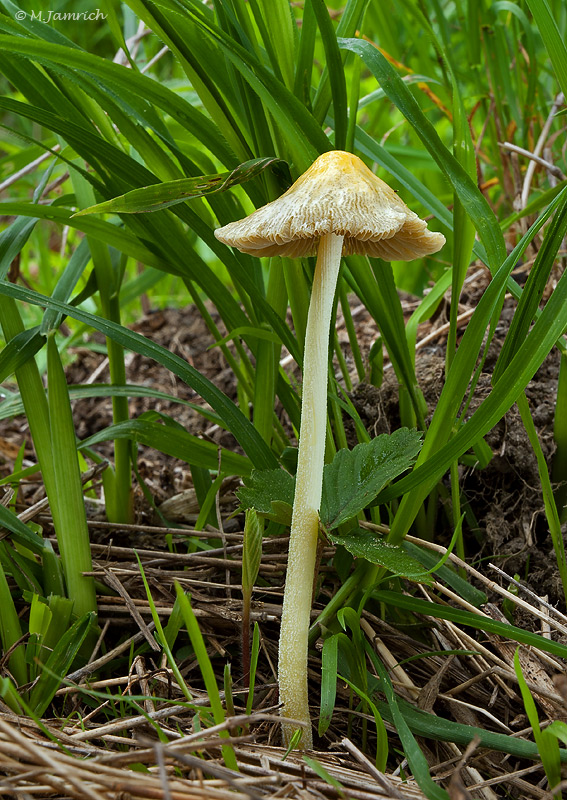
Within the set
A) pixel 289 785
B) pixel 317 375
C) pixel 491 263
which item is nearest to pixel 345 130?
pixel 491 263

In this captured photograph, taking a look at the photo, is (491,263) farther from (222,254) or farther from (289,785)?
(289,785)

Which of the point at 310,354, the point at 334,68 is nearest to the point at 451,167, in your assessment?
the point at 334,68

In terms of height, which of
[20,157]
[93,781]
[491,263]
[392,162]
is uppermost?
[20,157]

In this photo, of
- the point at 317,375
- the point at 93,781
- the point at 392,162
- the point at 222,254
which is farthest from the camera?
the point at 392,162

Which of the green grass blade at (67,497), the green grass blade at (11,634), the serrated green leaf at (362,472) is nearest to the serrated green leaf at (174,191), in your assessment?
the green grass blade at (67,497)

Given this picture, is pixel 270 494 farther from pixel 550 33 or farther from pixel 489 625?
pixel 550 33

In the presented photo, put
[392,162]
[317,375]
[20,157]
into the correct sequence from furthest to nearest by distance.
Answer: [20,157] → [392,162] → [317,375]

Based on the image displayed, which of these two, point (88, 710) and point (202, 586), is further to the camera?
point (202, 586)
